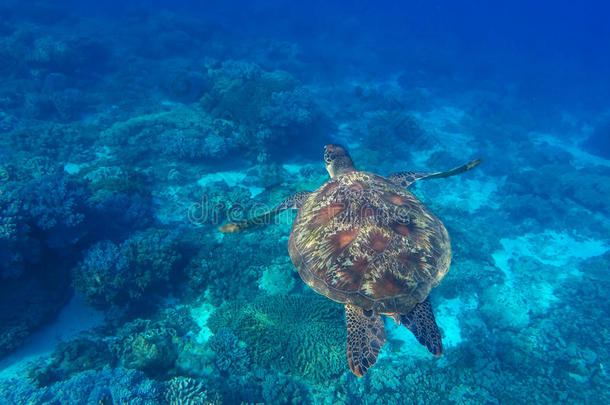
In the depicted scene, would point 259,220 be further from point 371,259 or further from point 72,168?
point 72,168

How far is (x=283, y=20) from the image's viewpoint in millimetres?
39094

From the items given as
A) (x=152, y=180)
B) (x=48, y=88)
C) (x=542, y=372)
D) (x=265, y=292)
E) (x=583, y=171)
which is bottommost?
(x=583, y=171)

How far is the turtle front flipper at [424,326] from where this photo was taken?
3.30m

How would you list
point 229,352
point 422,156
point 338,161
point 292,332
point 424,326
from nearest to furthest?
point 424,326 < point 229,352 < point 292,332 < point 338,161 < point 422,156

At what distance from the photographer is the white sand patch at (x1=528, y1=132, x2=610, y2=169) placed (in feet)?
62.4

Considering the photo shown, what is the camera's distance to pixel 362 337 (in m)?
3.54

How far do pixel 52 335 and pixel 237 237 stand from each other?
423cm

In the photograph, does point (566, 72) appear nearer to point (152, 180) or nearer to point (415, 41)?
point (415, 41)

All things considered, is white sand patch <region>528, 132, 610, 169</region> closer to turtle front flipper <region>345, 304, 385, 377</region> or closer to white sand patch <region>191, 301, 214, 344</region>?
turtle front flipper <region>345, 304, 385, 377</region>

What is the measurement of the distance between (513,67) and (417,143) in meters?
34.7

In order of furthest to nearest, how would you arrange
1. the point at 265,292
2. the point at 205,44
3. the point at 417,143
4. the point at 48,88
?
the point at 205,44
the point at 417,143
the point at 48,88
the point at 265,292

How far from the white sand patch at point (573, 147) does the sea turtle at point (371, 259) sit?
21821 millimetres

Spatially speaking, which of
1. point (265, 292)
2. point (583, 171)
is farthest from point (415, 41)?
point (265, 292)

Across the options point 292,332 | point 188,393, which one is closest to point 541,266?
point 292,332
